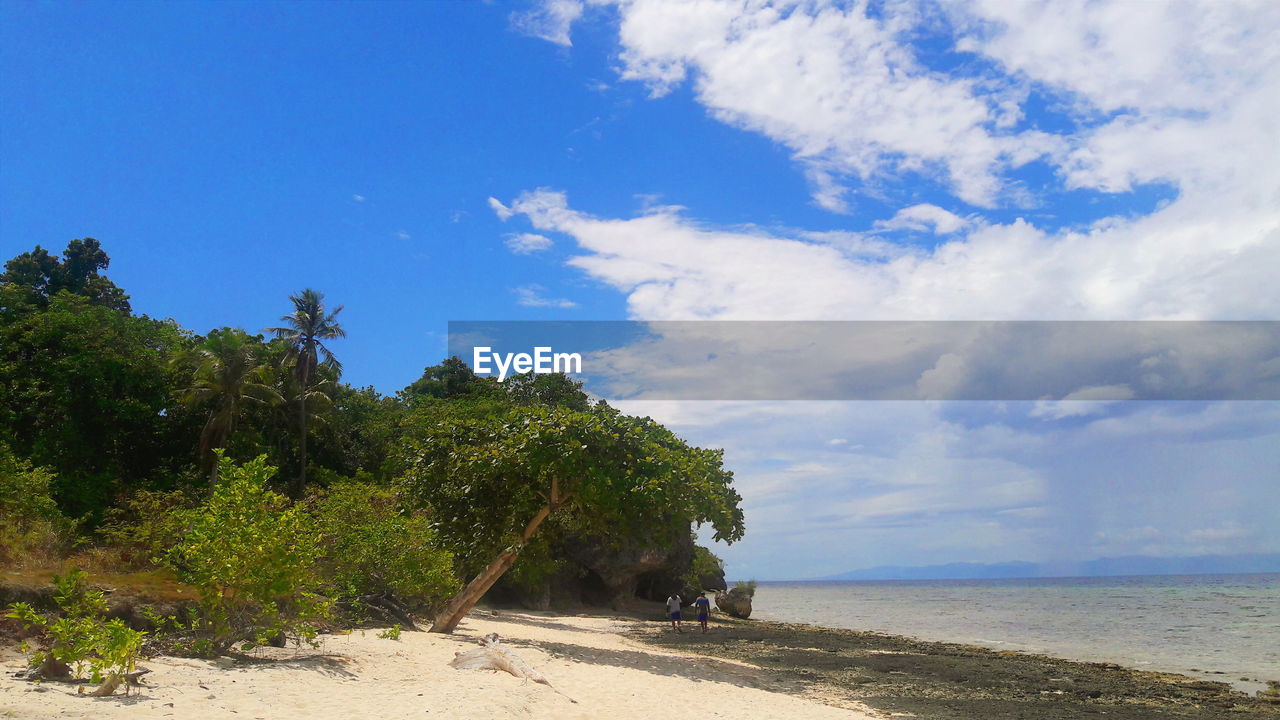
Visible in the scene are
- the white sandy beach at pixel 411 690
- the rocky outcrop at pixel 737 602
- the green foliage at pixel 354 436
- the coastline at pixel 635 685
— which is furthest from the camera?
the rocky outcrop at pixel 737 602

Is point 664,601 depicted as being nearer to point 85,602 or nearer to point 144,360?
point 144,360

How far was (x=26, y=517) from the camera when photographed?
1761 centimetres

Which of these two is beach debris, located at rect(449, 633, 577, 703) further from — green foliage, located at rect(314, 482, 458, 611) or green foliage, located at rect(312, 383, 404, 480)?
green foliage, located at rect(312, 383, 404, 480)

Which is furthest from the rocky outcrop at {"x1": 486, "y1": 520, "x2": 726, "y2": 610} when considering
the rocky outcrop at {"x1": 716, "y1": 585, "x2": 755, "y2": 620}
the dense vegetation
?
the rocky outcrop at {"x1": 716, "y1": 585, "x2": 755, "y2": 620}

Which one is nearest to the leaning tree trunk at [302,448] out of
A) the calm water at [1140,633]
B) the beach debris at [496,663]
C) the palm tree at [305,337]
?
the palm tree at [305,337]

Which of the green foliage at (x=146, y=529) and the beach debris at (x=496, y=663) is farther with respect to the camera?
the green foliage at (x=146, y=529)

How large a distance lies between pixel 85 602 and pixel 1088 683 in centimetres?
1884

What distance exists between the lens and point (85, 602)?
8211mm

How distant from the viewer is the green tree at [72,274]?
122 ft

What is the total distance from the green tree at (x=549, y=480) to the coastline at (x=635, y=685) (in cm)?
242

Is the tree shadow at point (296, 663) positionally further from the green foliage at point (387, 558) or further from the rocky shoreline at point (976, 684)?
the rocky shoreline at point (976, 684)

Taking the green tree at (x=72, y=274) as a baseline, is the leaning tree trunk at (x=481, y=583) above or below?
below

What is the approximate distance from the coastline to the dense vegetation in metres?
1.08

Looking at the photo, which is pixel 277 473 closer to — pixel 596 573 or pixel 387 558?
pixel 387 558
